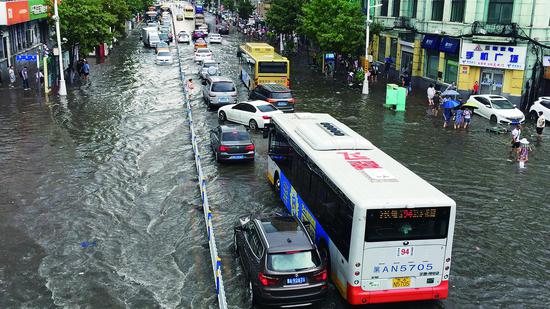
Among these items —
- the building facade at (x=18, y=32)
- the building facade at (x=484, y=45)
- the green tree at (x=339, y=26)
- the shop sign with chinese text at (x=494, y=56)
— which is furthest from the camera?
the green tree at (x=339, y=26)

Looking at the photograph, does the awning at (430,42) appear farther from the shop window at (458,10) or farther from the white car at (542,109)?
the white car at (542,109)

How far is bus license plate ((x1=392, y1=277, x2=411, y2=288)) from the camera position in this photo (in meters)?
12.2

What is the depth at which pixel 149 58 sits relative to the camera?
216 feet

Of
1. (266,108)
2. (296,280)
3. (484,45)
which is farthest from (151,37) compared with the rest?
(296,280)

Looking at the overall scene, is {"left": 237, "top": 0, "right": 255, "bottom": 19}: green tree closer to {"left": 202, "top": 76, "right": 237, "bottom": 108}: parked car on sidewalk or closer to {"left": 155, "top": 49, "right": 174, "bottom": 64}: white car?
{"left": 155, "top": 49, "right": 174, "bottom": 64}: white car

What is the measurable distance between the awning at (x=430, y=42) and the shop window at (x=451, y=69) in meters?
1.48

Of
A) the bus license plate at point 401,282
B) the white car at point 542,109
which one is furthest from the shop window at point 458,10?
the bus license plate at point 401,282

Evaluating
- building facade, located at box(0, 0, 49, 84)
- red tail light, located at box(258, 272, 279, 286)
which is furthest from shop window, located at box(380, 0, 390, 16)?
red tail light, located at box(258, 272, 279, 286)

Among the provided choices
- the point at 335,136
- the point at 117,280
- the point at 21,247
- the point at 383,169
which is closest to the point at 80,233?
the point at 21,247

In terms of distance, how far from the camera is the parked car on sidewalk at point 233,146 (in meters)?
24.2

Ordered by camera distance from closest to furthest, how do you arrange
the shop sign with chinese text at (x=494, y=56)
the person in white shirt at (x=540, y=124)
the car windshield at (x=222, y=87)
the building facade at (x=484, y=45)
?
the person in white shirt at (x=540, y=124), the car windshield at (x=222, y=87), the building facade at (x=484, y=45), the shop sign with chinese text at (x=494, y=56)

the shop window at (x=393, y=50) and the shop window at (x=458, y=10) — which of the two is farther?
the shop window at (x=393, y=50)

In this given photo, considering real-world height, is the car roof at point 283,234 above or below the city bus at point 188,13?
below

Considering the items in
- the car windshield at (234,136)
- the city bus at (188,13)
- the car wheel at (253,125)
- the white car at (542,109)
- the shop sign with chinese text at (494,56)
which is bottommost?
the car wheel at (253,125)
